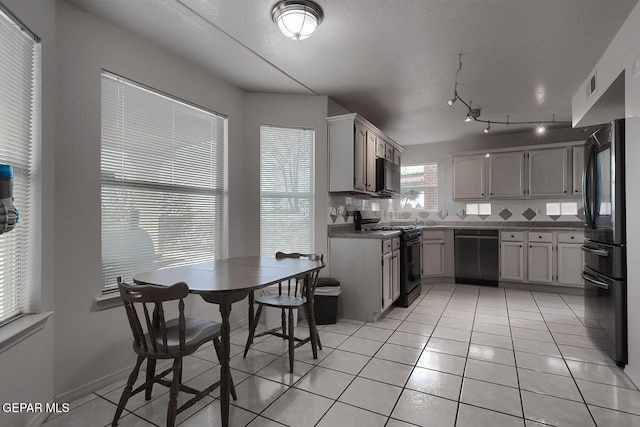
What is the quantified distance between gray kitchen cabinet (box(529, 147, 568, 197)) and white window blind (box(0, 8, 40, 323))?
588cm

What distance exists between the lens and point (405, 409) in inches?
73.9

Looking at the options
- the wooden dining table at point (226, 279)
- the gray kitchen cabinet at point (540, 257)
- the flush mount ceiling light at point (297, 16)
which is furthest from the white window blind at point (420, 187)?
the flush mount ceiling light at point (297, 16)

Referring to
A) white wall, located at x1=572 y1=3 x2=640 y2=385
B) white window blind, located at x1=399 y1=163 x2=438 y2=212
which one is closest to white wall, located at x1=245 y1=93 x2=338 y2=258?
white wall, located at x1=572 y1=3 x2=640 y2=385

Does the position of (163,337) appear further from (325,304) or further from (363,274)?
(363,274)

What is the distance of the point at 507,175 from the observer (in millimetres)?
5160

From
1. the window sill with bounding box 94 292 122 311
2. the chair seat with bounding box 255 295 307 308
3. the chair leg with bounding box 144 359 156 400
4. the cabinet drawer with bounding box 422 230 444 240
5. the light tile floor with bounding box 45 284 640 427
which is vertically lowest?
the light tile floor with bounding box 45 284 640 427

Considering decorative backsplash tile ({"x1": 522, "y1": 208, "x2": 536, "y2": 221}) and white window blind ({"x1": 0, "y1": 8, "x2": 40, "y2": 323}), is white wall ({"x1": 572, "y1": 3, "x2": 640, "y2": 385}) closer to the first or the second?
decorative backsplash tile ({"x1": 522, "y1": 208, "x2": 536, "y2": 221})

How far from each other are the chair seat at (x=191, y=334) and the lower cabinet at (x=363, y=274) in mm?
1860

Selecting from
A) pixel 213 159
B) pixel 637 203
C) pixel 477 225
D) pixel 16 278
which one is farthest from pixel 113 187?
pixel 477 225

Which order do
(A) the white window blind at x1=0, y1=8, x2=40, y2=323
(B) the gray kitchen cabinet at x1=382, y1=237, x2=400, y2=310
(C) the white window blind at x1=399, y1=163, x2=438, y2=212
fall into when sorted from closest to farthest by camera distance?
(A) the white window blind at x1=0, y1=8, x2=40, y2=323
(B) the gray kitchen cabinet at x1=382, y1=237, x2=400, y2=310
(C) the white window blind at x1=399, y1=163, x2=438, y2=212

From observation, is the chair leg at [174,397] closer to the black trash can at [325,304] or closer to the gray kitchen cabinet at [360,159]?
the black trash can at [325,304]

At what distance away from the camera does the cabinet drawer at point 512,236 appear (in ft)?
A: 16.0

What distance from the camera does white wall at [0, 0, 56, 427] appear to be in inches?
64.0

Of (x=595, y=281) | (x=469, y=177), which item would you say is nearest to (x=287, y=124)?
(x=595, y=281)
